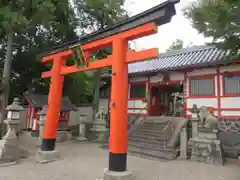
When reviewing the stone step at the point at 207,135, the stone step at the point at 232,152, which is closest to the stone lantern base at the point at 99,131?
the stone step at the point at 207,135

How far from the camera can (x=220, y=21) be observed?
5766 mm

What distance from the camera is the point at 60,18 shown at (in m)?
14.4

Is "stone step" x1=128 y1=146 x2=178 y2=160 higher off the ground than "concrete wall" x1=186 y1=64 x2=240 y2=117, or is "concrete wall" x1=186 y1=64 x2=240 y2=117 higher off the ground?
"concrete wall" x1=186 y1=64 x2=240 y2=117

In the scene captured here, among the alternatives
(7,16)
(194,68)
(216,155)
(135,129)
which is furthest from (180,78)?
(7,16)

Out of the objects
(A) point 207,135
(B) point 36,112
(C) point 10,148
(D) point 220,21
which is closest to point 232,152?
(A) point 207,135

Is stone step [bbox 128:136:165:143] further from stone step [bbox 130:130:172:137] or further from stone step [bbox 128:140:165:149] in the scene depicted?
stone step [bbox 130:130:172:137]

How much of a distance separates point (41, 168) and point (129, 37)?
510cm

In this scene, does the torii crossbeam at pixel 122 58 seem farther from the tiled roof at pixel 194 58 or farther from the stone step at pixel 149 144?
the tiled roof at pixel 194 58

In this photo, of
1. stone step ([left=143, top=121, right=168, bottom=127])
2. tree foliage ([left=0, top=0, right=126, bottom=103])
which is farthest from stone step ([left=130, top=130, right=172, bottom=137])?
tree foliage ([left=0, top=0, right=126, bottom=103])

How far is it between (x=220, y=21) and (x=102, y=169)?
18.8 feet

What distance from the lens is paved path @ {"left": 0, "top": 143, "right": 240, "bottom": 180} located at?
18.6 feet

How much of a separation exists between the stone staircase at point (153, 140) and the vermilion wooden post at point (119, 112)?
350 cm

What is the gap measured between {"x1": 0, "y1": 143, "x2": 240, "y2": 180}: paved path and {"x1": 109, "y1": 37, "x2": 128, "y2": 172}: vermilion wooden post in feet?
3.31

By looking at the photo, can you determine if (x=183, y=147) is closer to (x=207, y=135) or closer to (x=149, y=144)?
(x=207, y=135)
